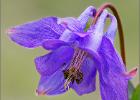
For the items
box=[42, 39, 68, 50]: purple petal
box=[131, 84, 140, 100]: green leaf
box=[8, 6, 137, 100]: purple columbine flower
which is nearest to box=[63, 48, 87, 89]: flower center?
box=[8, 6, 137, 100]: purple columbine flower

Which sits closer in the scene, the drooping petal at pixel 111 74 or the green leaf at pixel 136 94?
the drooping petal at pixel 111 74

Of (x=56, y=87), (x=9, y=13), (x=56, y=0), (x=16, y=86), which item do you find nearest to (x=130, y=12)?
(x=56, y=0)

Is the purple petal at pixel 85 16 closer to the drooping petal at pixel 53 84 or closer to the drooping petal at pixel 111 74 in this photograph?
the drooping petal at pixel 111 74

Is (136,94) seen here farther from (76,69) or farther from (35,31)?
(35,31)

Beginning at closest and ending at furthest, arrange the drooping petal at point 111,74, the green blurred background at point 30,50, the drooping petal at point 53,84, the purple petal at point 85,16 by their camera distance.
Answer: the drooping petal at point 111,74, the purple petal at point 85,16, the drooping petal at point 53,84, the green blurred background at point 30,50

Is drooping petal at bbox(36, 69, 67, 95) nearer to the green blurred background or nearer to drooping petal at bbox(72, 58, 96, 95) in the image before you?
drooping petal at bbox(72, 58, 96, 95)

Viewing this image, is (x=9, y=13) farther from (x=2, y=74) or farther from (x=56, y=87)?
(x=56, y=87)

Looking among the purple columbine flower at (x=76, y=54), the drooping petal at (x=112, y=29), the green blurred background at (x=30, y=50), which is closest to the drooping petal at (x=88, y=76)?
the purple columbine flower at (x=76, y=54)
